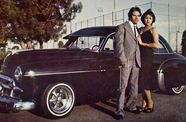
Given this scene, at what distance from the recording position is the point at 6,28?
2338 centimetres

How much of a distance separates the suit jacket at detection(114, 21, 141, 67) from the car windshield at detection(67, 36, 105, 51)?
3.70ft

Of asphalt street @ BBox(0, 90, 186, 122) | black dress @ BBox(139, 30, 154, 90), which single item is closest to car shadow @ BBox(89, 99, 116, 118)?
asphalt street @ BBox(0, 90, 186, 122)

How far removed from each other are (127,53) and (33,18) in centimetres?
1902

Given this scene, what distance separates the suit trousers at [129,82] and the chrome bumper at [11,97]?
1427 mm

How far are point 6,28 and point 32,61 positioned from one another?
18.2m

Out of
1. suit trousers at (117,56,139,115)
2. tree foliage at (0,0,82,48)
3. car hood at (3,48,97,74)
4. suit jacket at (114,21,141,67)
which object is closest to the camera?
suit jacket at (114,21,141,67)

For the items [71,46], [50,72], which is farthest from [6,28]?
[50,72]

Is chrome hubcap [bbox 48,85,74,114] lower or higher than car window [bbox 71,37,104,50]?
lower

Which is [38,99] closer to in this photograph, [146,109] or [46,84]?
[46,84]

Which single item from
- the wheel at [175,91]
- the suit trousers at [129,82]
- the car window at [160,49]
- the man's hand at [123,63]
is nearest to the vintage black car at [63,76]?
the car window at [160,49]

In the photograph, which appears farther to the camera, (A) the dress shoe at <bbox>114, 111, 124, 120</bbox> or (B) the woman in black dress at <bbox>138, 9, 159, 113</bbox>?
(B) the woman in black dress at <bbox>138, 9, 159, 113</bbox>

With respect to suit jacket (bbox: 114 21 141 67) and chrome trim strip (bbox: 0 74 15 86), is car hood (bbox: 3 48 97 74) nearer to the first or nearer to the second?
chrome trim strip (bbox: 0 74 15 86)

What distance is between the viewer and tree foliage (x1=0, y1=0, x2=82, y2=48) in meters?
22.3

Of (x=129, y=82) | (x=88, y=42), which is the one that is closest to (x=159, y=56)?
(x=88, y=42)
